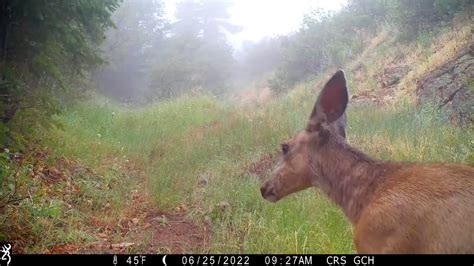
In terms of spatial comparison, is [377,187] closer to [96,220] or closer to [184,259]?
[184,259]

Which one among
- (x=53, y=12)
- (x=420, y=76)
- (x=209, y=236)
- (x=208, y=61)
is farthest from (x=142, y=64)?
(x=209, y=236)

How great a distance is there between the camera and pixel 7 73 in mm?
5844

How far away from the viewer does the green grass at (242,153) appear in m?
4.39

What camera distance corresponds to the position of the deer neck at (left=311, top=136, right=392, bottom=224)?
128 inches

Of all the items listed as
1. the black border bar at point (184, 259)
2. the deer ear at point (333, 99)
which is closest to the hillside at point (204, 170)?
the black border bar at point (184, 259)

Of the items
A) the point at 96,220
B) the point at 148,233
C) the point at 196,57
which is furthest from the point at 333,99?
the point at 196,57

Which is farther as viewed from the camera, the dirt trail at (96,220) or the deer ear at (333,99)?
the dirt trail at (96,220)

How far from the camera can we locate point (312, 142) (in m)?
3.56

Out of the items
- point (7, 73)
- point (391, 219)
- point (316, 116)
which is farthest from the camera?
point (7, 73)

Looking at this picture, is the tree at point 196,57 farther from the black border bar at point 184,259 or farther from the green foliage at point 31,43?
the black border bar at point 184,259

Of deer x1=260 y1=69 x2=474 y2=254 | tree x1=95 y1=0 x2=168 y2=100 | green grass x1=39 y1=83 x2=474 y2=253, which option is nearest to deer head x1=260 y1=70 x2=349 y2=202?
deer x1=260 y1=69 x2=474 y2=254

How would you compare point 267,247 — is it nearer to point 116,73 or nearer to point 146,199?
point 146,199

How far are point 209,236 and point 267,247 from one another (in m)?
0.80

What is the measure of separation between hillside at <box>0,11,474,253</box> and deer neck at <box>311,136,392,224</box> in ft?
2.17
